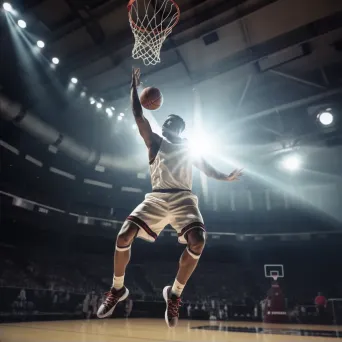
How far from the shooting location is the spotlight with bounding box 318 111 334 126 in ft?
38.1

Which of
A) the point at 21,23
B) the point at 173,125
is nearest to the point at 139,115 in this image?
the point at 173,125

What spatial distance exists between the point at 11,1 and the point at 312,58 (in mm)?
9078

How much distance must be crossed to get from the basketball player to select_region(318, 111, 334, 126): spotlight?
9256 millimetres

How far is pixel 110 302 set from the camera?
3.58 metres

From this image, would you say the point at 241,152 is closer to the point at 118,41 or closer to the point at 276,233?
the point at 276,233

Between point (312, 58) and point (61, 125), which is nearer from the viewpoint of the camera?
point (312, 58)

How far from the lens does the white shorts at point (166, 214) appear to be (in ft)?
11.8

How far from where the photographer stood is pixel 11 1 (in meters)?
9.41

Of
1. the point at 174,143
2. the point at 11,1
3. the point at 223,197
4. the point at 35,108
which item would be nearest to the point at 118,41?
the point at 11,1

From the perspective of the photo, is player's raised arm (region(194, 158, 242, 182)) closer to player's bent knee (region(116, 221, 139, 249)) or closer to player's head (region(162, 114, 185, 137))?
player's head (region(162, 114, 185, 137))

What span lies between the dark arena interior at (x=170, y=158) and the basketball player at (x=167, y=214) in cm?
9

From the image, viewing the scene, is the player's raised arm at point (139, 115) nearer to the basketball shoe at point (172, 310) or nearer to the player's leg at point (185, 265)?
the player's leg at point (185, 265)

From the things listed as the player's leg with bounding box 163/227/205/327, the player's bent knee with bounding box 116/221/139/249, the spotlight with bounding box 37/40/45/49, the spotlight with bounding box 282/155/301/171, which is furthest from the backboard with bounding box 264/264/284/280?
the spotlight with bounding box 37/40/45/49

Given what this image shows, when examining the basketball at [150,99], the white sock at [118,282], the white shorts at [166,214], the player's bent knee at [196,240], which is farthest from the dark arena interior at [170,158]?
the player's bent knee at [196,240]
